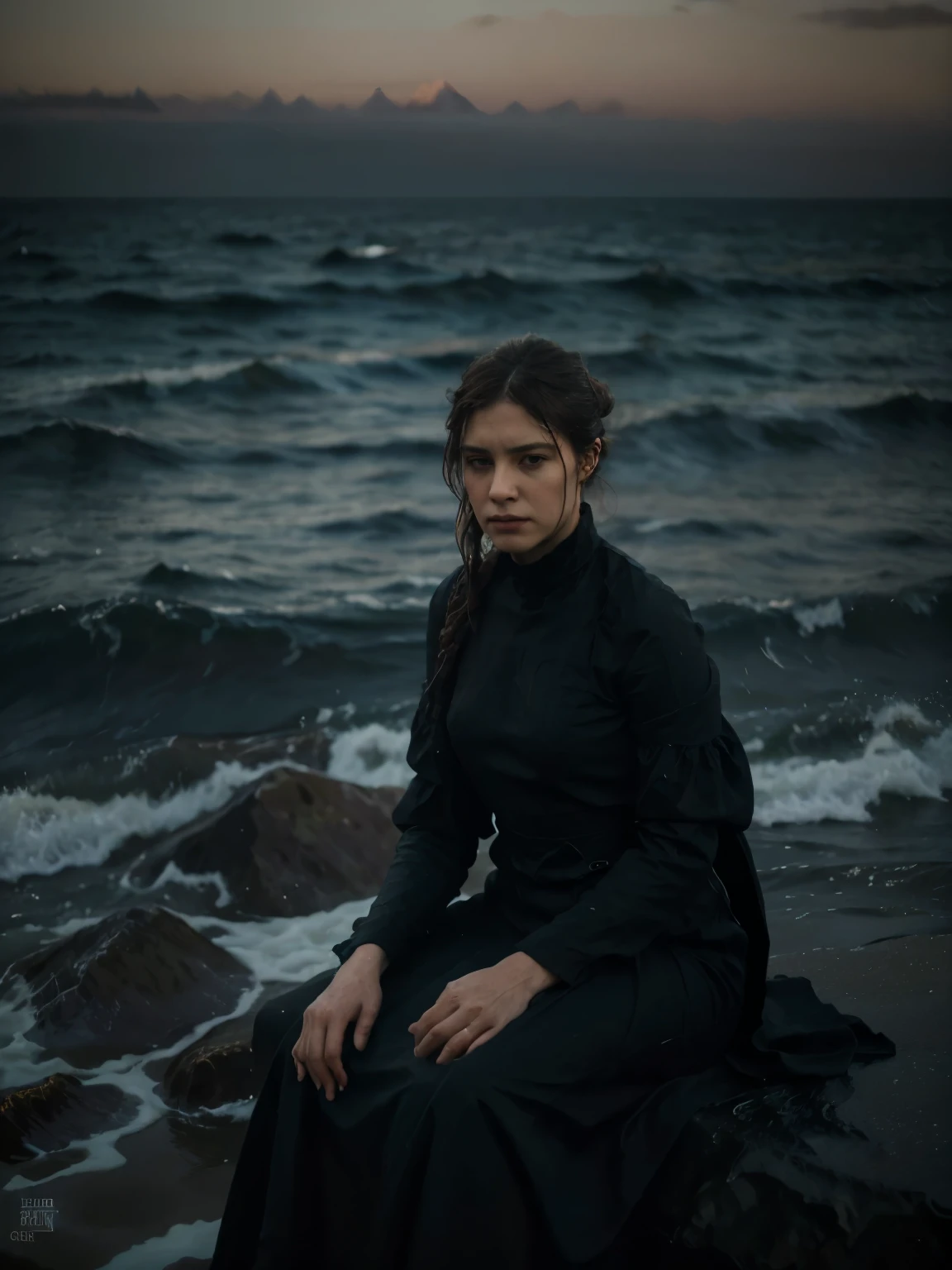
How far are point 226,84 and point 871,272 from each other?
7.03 m

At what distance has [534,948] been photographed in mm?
1652

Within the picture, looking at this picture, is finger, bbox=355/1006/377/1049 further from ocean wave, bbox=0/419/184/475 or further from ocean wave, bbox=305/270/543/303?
ocean wave, bbox=305/270/543/303

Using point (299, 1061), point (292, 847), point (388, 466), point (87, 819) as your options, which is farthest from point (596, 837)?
point (388, 466)

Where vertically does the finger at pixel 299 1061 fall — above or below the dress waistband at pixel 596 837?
below

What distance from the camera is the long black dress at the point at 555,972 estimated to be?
152 centimetres

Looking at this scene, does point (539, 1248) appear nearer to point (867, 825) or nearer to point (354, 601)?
point (867, 825)

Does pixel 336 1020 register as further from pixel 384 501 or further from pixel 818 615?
pixel 384 501

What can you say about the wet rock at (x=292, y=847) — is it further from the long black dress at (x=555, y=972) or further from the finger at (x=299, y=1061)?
the finger at (x=299, y=1061)

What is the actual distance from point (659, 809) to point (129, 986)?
2.08 m

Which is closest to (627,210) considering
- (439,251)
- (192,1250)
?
(439,251)

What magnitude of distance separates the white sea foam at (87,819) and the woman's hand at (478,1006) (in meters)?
2.96

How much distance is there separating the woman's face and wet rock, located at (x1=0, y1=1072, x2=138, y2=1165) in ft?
5.92

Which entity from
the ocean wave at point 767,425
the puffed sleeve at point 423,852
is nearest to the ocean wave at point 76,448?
the ocean wave at point 767,425

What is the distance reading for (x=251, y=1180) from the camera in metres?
1.71
